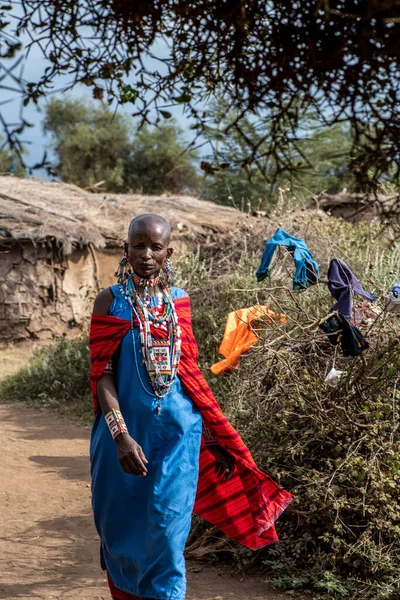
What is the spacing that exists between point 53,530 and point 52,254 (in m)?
7.60

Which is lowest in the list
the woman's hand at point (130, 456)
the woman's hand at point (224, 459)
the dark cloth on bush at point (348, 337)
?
the woman's hand at point (224, 459)

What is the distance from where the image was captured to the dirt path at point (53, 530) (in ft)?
12.4

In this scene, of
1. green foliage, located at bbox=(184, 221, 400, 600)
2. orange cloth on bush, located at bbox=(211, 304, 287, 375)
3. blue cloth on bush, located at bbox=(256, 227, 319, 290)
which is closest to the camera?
green foliage, located at bbox=(184, 221, 400, 600)

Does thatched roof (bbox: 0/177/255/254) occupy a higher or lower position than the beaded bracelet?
higher

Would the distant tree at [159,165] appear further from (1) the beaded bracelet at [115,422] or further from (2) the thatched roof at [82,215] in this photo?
(1) the beaded bracelet at [115,422]

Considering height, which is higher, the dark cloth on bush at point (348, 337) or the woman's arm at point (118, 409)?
the dark cloth on bush at point (348, 337)

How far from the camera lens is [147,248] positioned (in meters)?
3.11

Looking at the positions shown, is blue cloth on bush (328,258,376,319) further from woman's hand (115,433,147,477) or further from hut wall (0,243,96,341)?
hut wall (0,243,96,341)

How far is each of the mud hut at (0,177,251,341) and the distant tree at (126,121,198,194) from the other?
1326 cm

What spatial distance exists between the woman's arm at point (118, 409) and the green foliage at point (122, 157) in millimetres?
22449

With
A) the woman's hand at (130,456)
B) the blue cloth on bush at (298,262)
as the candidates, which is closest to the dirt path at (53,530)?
the woman's hand at (130,456)

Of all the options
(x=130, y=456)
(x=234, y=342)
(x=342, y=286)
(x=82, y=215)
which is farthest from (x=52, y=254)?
(x=130, y=456)

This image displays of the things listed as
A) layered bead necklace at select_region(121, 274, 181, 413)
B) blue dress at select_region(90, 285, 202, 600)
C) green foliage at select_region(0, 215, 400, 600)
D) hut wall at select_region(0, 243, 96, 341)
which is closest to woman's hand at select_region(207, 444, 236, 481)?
blue dress at select_region(90, 285, 202, 600)

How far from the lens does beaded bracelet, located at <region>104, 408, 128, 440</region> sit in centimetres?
287
